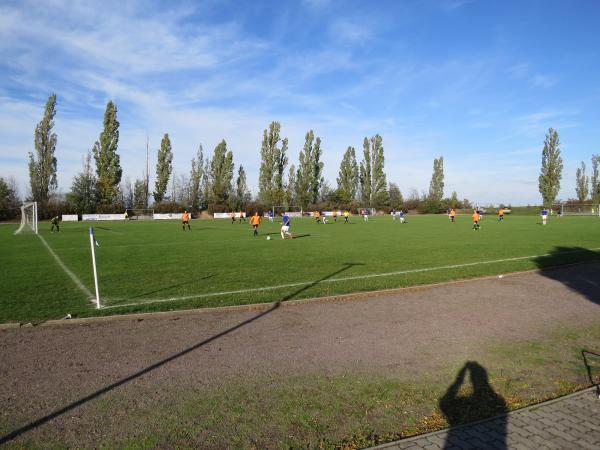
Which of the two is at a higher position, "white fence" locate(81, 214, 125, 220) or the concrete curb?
"white fence" locate(81, 214, 125, 220)

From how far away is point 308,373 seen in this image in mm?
5047

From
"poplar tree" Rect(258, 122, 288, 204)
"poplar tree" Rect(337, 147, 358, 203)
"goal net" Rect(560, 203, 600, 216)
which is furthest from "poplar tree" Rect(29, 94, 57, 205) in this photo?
"goal net" Rect(560, 203, 600, 216)

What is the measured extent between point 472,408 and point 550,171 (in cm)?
8904

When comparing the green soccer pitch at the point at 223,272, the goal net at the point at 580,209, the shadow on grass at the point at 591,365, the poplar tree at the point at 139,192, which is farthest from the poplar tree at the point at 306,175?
the shadow on grass at the point at 591,365

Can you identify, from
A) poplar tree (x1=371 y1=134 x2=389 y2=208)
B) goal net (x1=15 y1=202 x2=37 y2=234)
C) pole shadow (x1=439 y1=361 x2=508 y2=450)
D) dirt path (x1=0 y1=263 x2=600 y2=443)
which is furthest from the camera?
poplar tree (x1=371 y1=134 x2=389 y2=208)

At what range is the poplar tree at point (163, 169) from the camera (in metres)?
79.1

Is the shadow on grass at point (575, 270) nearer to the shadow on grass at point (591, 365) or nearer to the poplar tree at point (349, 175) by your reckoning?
the shadow on grass at point (591, 365)

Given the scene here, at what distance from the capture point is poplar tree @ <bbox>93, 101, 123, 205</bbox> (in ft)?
219

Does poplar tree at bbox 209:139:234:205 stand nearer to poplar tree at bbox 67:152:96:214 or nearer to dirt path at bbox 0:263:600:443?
poplar tree at bbox 67:152:96:214

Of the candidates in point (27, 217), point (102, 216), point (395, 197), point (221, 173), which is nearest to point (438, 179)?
point (395, 197)

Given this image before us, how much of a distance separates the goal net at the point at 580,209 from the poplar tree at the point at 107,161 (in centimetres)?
7708

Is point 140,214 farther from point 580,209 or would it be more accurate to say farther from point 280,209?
point 580,209

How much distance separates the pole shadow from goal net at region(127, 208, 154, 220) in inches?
2755

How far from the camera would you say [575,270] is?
13430 millimetres
